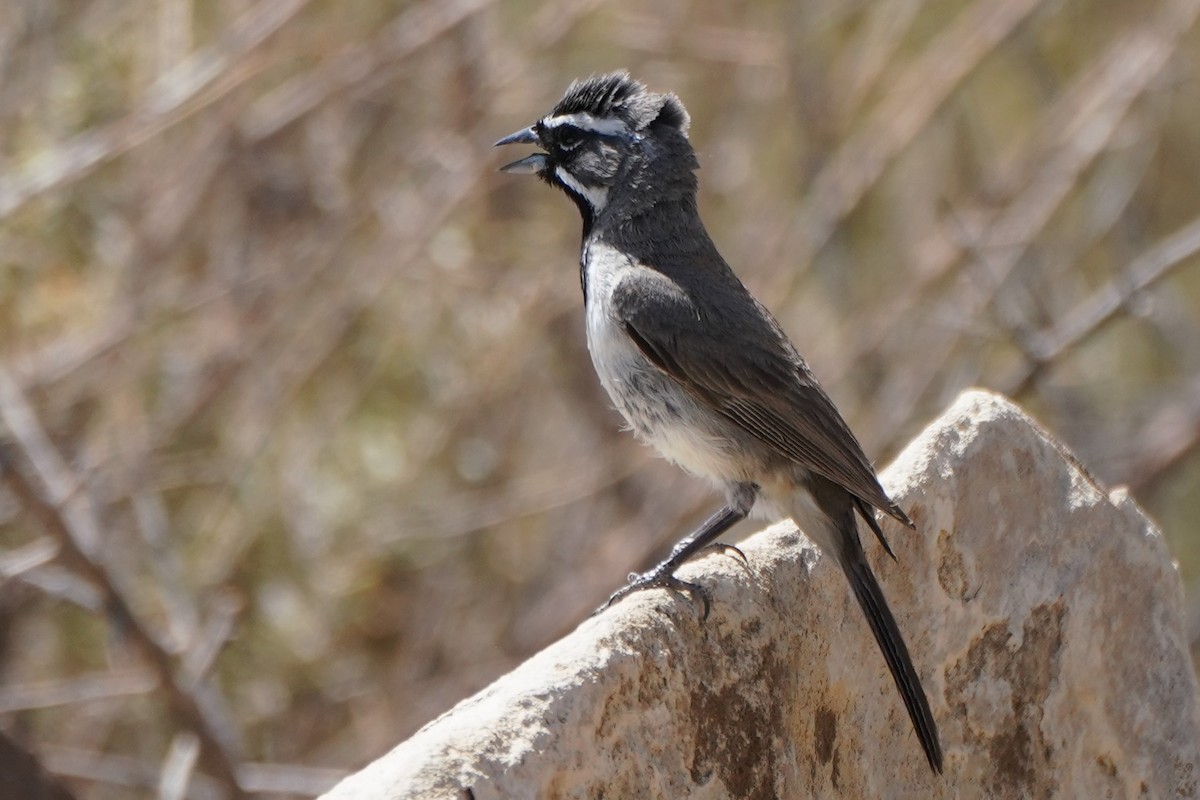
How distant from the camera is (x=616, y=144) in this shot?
491 cm

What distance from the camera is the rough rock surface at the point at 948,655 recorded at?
3.30 m

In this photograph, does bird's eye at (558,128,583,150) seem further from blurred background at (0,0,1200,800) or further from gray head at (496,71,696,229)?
blurred background at (0,0,1200,800)

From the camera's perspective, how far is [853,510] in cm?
409

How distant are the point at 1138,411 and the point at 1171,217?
2.79 meters

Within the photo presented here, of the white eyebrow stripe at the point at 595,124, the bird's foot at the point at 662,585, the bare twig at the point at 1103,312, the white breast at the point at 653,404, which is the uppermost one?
the white eyebrow stripe at the point at 595,124

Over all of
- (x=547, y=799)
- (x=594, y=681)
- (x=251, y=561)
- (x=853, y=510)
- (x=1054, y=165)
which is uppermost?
(x=1054, y=165)

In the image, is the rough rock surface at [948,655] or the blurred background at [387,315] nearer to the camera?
the rough rock surface at [948,655]

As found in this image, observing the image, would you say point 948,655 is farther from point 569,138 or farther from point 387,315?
point 387,315

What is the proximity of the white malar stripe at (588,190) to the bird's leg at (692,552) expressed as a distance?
1.02 meters

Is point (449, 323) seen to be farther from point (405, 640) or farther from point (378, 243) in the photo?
point (405, 640)

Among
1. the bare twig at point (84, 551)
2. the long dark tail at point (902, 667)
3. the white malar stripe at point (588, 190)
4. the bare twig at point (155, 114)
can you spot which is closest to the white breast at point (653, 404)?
the white malar stripe at point (588, 190)

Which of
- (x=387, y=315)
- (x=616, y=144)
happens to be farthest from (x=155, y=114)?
(x=387, y=315)

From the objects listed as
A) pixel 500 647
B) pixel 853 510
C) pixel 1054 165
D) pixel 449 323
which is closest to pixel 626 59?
pixel 449 323

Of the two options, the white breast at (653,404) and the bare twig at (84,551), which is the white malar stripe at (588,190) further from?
the bare twig at (84,551)
